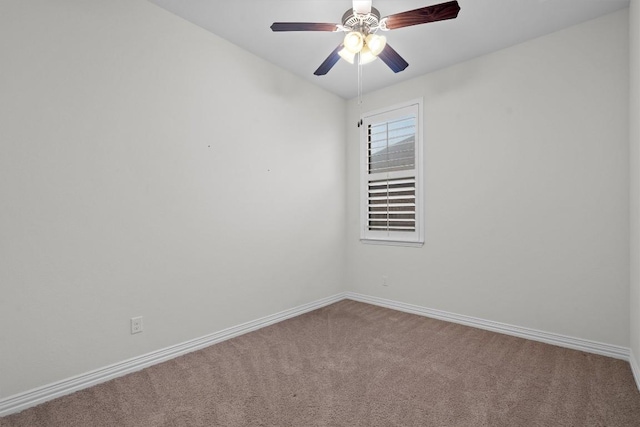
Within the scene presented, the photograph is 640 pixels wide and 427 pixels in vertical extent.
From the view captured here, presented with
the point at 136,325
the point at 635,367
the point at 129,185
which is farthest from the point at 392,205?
the point at 136,325

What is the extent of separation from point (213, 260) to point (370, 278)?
204 cm

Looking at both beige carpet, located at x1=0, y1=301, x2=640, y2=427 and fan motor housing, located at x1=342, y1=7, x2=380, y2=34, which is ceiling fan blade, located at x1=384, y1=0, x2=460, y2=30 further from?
beige carpet, located at x1=0, y1=301, x2=640, y2=427

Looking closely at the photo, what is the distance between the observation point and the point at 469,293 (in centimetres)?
316

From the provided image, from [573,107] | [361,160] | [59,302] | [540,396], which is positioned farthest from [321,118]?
[540,396]

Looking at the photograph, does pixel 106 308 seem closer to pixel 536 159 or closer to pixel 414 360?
pixel 414 360

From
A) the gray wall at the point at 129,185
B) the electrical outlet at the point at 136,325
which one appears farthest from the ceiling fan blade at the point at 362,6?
the electrical outlet at the point at 136,325

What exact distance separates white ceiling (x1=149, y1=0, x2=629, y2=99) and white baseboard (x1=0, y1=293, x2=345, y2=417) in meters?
2.64

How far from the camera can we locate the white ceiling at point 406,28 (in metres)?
2.34

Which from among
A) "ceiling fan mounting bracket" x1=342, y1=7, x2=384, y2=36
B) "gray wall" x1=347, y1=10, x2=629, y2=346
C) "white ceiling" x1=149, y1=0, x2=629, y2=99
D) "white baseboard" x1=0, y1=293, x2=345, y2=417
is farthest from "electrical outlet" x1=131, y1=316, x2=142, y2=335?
"gray wall" x1=347, y1=10, x2=629, y2=346

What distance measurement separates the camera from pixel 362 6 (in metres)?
1.98

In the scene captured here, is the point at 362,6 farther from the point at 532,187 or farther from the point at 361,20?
the point at 532,187

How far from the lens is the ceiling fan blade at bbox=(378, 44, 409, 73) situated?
2.23 m

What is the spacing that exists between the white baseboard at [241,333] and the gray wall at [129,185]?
0.06 meters

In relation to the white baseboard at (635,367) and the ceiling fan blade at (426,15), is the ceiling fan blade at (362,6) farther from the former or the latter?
the white baseboard at (635,367)
